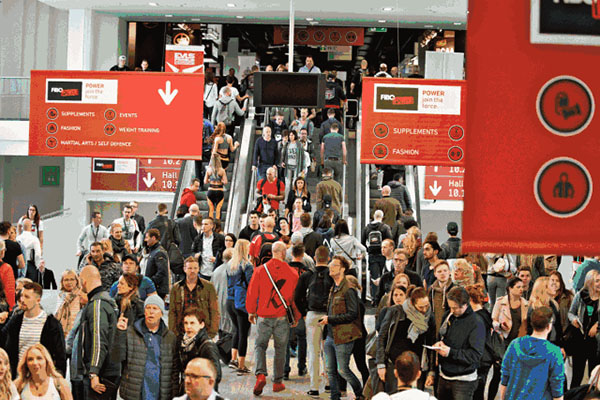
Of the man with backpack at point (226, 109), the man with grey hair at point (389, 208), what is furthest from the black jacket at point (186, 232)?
the man with backpack at point (226, 109)

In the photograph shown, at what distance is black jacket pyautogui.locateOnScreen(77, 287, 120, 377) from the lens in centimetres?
701

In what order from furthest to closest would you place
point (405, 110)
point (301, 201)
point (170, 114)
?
point (301, 201) → point (405, 110) → point (170, 114)

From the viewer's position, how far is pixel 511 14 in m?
2.27

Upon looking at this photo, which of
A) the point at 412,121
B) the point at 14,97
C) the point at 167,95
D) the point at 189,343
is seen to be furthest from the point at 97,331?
the point at 14,97

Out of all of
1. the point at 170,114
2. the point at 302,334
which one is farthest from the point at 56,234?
the point at 302,334

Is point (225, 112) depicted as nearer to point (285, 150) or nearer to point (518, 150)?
point (285, 150)

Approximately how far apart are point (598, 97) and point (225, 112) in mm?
17476

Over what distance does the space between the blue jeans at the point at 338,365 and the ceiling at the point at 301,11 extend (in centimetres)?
1487

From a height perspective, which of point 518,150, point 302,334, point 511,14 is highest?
point 511,14

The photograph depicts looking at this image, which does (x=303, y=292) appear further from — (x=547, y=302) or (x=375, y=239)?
(x=375, y=239)

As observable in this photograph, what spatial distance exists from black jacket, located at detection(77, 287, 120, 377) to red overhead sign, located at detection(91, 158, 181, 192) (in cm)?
1709

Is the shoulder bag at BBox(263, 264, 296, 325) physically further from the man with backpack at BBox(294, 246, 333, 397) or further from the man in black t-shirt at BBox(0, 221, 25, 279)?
the man in black t-shirt at BBox(0, 221, 25, 279)

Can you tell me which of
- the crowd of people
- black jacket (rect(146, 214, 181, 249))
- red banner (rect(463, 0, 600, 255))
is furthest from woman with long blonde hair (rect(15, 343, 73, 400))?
black jacket (rect(146, 214, 181, 249))

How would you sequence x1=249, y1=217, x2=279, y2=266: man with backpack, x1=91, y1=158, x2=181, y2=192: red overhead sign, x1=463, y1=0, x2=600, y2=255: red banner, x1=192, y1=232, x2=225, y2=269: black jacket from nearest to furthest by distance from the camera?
x1=463, y1=0, x2=600, y2=255: red banner
x1=249, y1=217, x2=279, y2=266: man with backpack
x1=192, y1=232, x2=225, y2=269: black jacket
x1=91, y1=158, x2=181, y2=192: red overhead sign
